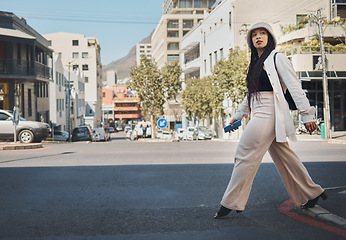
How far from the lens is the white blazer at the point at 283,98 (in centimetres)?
460

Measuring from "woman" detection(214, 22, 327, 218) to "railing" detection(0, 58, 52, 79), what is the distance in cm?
3016

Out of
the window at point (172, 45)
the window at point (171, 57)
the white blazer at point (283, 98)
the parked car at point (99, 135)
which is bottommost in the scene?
the parked car at point (99, 135)

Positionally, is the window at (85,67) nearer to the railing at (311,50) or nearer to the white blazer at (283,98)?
the railing at (311,50)

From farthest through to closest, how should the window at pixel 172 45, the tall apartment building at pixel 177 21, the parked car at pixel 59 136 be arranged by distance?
1. the window at pixel 172 45
2. the tall apartment building at pixel 177 21
3. the parked car at pixel 59 136

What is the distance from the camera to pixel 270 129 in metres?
4.72

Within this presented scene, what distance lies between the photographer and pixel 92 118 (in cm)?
9569

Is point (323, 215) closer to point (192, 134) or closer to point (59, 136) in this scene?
point (192, 134)

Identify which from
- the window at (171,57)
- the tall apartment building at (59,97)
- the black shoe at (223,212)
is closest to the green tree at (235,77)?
the tall apartment building at (59,97)

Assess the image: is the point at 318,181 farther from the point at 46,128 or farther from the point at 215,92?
the point at 215,92

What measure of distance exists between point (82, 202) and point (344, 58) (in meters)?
30.5

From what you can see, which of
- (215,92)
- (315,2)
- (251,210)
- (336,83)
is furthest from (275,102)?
(315,2)

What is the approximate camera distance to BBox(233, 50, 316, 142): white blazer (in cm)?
Result: 460

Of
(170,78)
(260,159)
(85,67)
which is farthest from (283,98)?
(85,67)

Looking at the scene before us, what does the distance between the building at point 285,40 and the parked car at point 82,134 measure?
1394 centimetres
